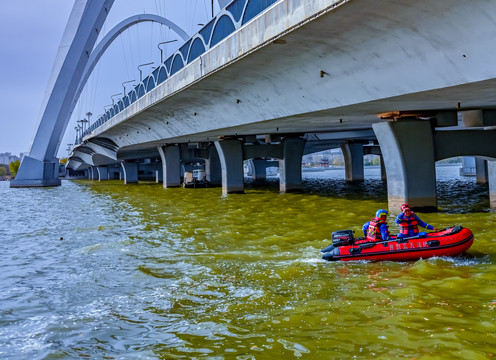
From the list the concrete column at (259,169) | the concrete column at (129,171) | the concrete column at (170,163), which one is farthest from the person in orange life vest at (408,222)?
the concrete column at (129,171)

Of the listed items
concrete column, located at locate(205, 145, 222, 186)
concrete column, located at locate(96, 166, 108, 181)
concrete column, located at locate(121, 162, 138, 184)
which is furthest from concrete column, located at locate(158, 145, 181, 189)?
concrete column, located at locate(96, 166, 108, 181)

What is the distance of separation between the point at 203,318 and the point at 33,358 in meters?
2.68

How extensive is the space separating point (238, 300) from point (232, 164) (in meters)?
28.7

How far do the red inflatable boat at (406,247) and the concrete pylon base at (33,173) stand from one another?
57.6m

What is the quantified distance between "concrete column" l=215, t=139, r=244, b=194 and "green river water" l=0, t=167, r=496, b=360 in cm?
2058

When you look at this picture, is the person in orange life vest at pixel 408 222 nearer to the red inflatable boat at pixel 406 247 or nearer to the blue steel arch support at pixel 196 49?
the red inflatable boat at pixel 406 247

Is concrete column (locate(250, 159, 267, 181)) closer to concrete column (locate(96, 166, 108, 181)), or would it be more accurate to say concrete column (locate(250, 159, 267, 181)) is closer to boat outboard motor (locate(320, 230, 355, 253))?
concrete column (locate(96, 166, 108, 181))

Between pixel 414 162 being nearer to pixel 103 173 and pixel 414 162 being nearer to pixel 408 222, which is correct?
pixel 408 222

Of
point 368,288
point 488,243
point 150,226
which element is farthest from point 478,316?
point 150,226

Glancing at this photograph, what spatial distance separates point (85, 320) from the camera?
25.7 feet

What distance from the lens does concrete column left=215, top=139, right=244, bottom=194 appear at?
36906 millimetres

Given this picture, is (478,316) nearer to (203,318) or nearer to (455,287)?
(455,287)

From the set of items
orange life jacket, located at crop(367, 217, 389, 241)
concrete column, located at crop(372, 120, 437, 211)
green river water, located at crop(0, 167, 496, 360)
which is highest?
concrete column, located at crop(372, 120, 437, 211)

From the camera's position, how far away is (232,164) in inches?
1453
